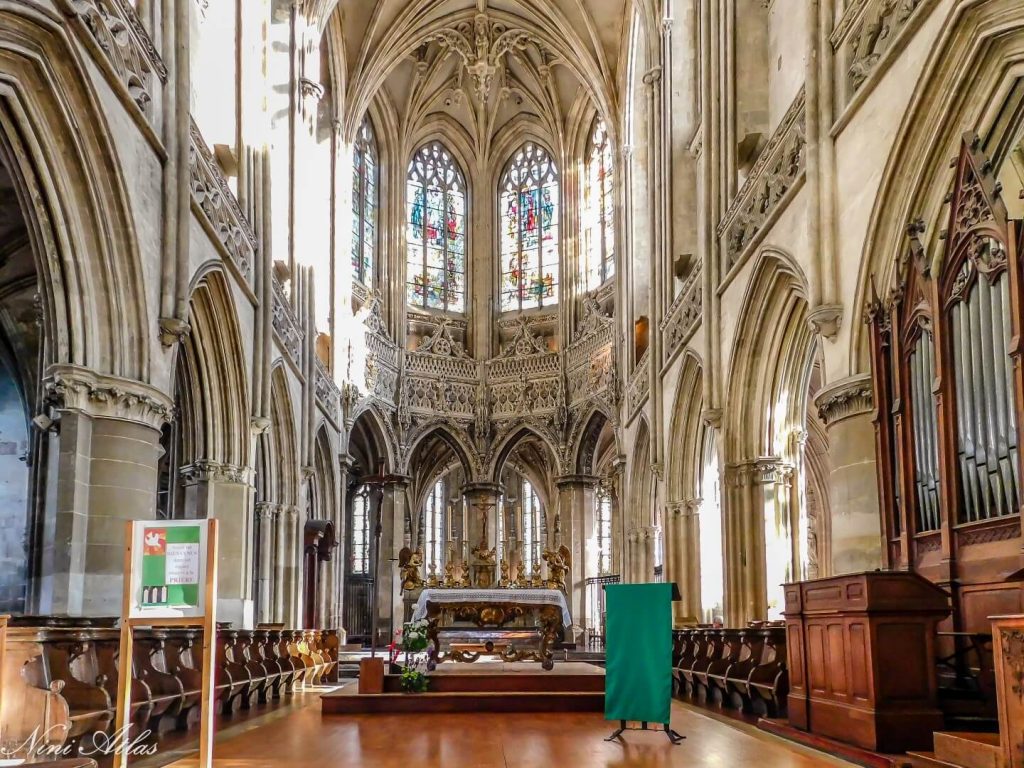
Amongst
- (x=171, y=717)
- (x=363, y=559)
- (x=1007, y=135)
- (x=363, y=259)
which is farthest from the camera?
(x=363, y=559)

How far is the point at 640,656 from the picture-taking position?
8039 mm

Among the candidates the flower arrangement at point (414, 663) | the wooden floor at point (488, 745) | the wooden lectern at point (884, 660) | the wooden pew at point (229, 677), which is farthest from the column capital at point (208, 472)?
the wooden lectern at point (884, 660)

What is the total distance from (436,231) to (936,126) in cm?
2315

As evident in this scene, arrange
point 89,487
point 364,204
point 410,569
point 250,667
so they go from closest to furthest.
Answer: point 89,487 → point 250,667 → point 410,569 → point 364,204

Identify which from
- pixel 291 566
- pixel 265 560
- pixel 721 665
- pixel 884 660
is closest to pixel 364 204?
pixel 291 566

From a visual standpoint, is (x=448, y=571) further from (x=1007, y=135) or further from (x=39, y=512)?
(x=1007, y=135)

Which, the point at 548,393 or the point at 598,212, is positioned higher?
the point at 598,212

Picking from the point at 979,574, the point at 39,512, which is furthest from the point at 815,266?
the point at 39,512

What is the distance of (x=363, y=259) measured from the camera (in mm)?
28516

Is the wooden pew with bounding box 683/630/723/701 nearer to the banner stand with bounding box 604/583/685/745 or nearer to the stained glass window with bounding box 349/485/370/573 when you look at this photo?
the banner stand with bounding box 604/583/685/745

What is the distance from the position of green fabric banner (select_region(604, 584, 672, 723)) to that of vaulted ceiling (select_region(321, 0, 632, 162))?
1648 cm

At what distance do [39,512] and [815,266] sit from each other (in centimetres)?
807

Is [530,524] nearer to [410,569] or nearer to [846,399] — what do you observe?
[410,569]

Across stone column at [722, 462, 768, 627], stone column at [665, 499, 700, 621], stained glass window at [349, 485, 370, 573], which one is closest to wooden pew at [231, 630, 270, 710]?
stone column at [722, 462, 768, 627]
